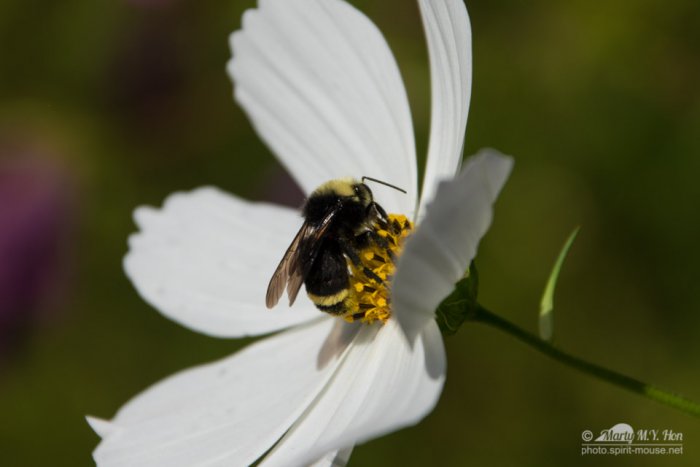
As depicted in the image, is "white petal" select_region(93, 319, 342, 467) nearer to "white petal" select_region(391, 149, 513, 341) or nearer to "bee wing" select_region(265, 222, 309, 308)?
"bee wing" select_region(265, 222, 309, 308)

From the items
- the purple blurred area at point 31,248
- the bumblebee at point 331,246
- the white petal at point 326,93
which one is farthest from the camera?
the purple blurred area at point 31,248

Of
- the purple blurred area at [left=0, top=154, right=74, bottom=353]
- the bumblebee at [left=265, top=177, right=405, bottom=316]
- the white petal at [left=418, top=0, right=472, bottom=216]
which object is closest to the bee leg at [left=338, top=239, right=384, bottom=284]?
the bumblebee at [left=265, top=177, right=405, bottom=316]

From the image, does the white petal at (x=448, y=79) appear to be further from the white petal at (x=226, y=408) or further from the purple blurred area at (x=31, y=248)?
the purple blurred area at (x=31, y=248)

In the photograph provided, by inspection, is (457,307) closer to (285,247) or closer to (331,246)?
(331,246)

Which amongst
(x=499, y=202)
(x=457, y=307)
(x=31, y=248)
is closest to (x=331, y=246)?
(x=457, y=307)

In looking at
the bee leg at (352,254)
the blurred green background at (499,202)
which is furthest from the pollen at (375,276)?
the blurred green background at (499,202)
